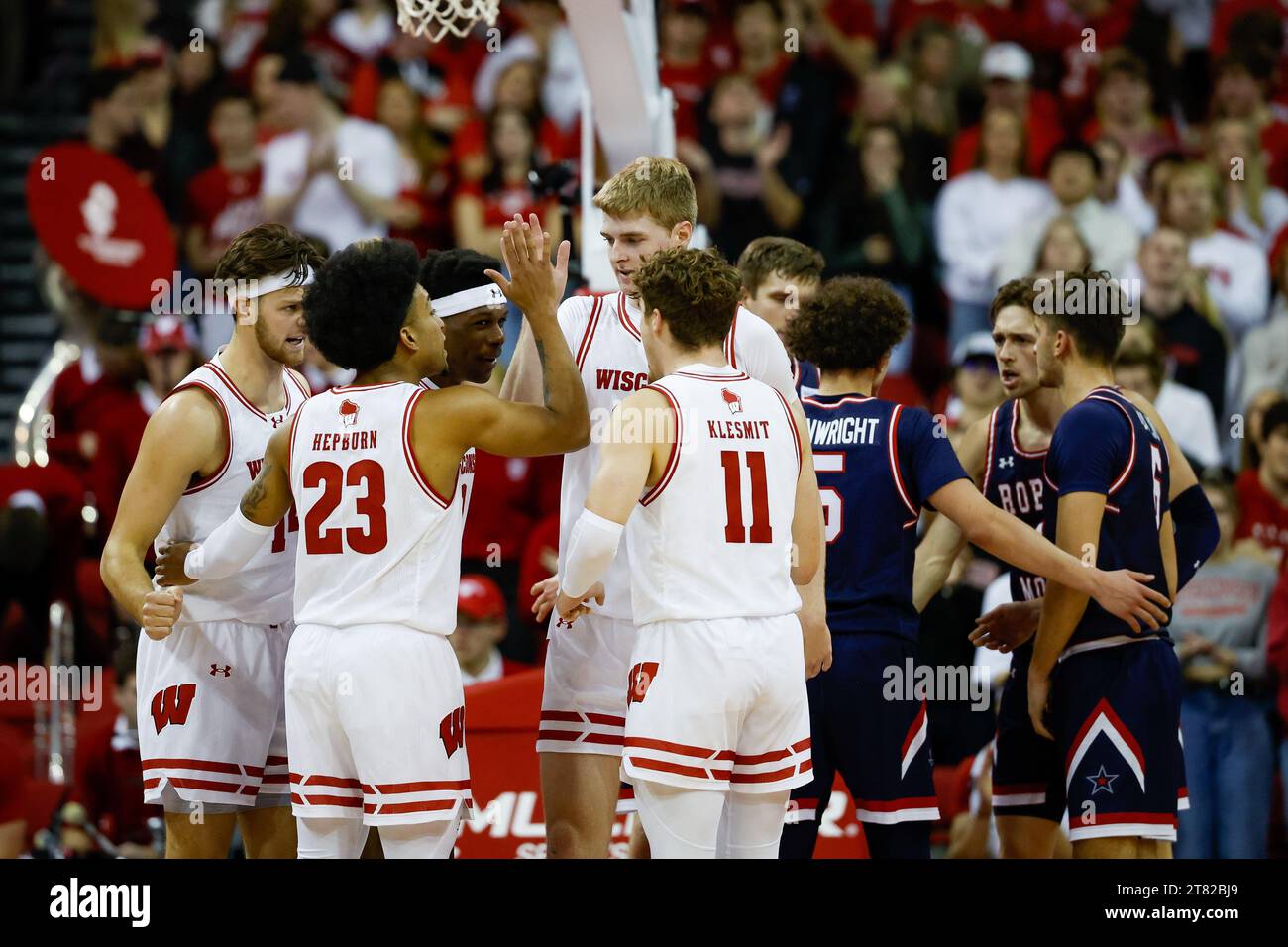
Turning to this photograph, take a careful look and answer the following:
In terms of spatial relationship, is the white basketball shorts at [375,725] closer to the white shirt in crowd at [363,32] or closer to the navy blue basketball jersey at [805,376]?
the navy blue basketball jersey at [805,376]

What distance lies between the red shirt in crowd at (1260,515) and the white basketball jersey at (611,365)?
4493mm

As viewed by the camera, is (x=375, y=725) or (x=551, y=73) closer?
(x=375, y=725)

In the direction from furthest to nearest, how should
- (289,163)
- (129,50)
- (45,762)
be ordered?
1. (129,50)
2. (289,163)
3. (45,762)

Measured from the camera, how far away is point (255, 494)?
178 inches

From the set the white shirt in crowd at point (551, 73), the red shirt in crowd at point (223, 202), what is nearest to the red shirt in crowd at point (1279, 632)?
the white shirt in crowd at point (551, 73)

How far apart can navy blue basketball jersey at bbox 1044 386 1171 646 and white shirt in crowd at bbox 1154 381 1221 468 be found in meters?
4.62

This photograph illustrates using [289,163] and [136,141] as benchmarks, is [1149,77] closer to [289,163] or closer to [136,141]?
[289,163]

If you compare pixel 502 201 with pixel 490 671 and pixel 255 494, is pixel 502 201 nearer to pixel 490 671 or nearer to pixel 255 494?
pixel 490 671

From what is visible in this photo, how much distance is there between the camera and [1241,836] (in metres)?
7.48

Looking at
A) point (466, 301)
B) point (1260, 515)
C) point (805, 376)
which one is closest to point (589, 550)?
point (466, 301)
